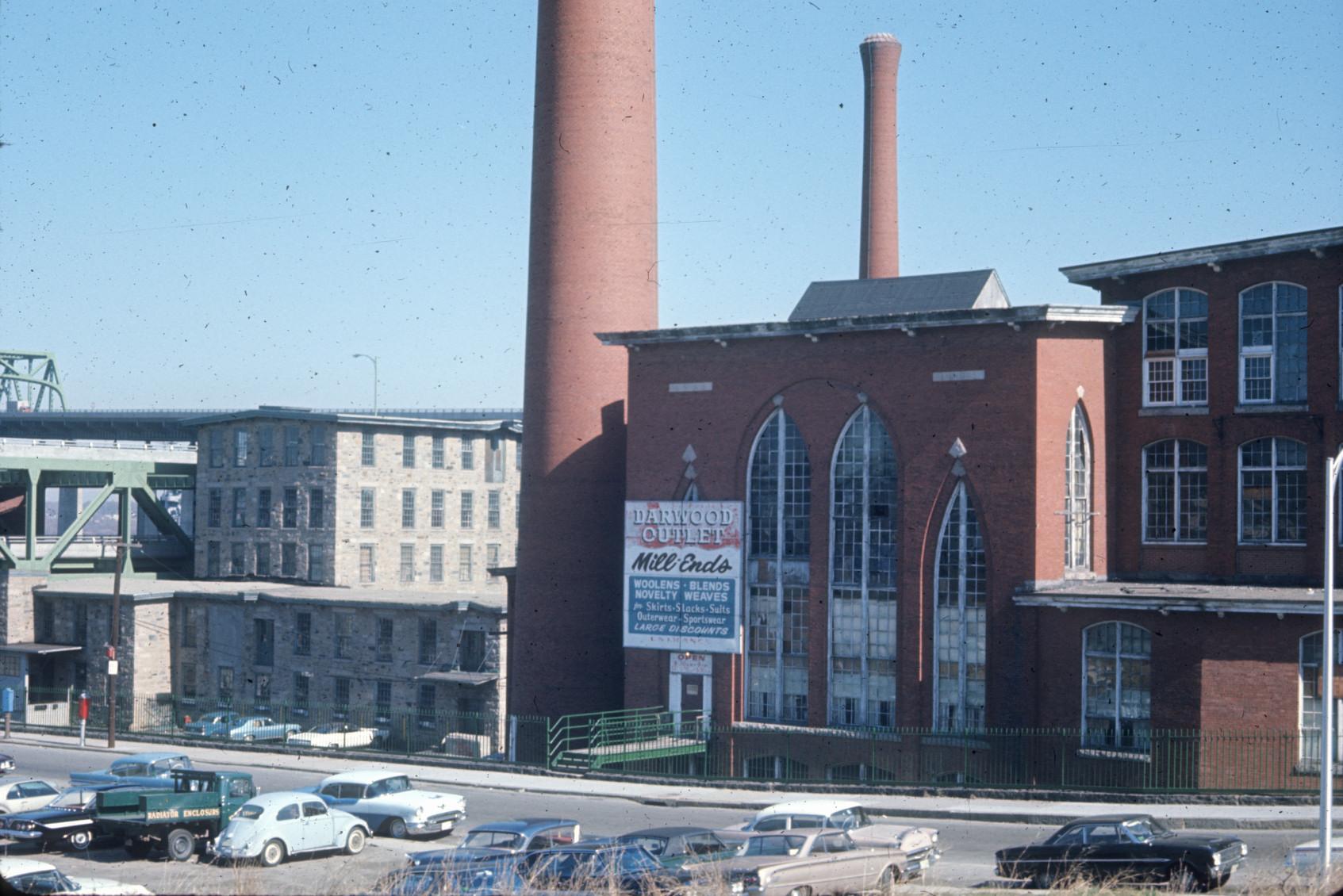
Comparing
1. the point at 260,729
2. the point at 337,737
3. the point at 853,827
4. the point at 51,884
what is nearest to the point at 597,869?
the point at 853,827

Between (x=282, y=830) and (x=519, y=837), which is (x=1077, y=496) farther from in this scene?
(x=282, y=830)

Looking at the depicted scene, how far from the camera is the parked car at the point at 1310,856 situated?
2259 centimetres

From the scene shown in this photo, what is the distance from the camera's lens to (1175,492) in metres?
39.1

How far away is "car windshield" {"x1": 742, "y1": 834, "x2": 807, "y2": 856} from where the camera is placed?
22328 mm

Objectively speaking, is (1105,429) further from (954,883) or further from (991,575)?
(954,883)

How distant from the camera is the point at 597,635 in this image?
46000 mm

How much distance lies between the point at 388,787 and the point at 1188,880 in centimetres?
1600

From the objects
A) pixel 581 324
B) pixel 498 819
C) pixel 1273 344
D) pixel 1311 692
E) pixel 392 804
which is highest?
pixel 581 324

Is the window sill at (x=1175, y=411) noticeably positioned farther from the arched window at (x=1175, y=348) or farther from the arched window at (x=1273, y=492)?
the arched window at (x=1273, y=492)

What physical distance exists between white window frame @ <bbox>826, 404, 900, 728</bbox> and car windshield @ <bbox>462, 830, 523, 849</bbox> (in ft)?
51.1

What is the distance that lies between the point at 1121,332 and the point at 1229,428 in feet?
12.2

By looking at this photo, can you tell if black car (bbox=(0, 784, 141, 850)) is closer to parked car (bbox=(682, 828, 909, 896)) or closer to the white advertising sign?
parked car (bbox=(682, 828, 909, 896))

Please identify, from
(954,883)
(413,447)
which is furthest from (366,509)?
(954,883)

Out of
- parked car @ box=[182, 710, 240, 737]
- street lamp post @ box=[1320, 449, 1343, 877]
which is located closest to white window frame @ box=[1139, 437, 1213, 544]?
street lamp post @ box=[1320, 449, 1343, 877]
